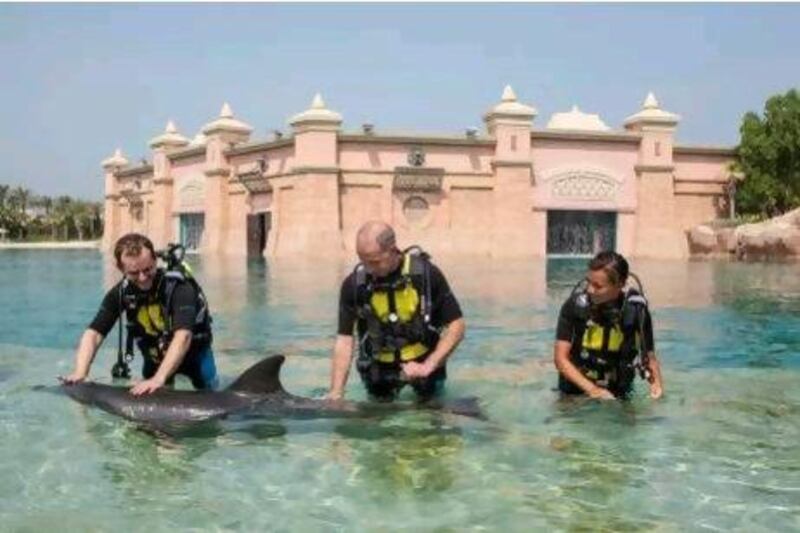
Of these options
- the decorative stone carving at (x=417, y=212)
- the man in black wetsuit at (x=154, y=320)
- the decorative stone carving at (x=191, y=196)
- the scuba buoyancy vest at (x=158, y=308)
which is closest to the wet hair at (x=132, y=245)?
the man in black wetsuit at (x=154, y=320)

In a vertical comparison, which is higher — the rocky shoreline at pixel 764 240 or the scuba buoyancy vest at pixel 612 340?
the rocky shoreline at pixel 764 240

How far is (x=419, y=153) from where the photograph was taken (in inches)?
1810

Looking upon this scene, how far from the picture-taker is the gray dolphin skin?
6703 millimetres

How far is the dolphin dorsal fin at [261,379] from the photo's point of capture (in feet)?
22.4

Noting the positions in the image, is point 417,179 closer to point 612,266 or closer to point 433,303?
point 433,303

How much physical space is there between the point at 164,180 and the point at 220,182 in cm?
750

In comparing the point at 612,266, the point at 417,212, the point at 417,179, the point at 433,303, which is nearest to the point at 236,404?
the point at 433,303

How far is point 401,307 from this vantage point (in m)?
6.97

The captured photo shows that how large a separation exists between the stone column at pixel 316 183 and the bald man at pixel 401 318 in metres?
37.1

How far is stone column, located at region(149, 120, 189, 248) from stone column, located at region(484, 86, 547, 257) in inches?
782

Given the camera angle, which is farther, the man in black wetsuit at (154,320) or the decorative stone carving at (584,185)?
the decorative stone carving at (584,185)

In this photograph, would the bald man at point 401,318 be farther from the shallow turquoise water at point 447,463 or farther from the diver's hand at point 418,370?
the shallow turquoise water at point 447,463

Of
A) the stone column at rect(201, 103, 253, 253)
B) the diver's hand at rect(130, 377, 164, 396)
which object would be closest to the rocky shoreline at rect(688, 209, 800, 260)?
the stone column at rect(201, 103, 253, 253)

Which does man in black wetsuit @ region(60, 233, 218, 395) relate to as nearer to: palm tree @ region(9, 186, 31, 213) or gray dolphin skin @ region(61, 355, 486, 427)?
gray dolphin skin @ region(61, 355, 486, 427)
